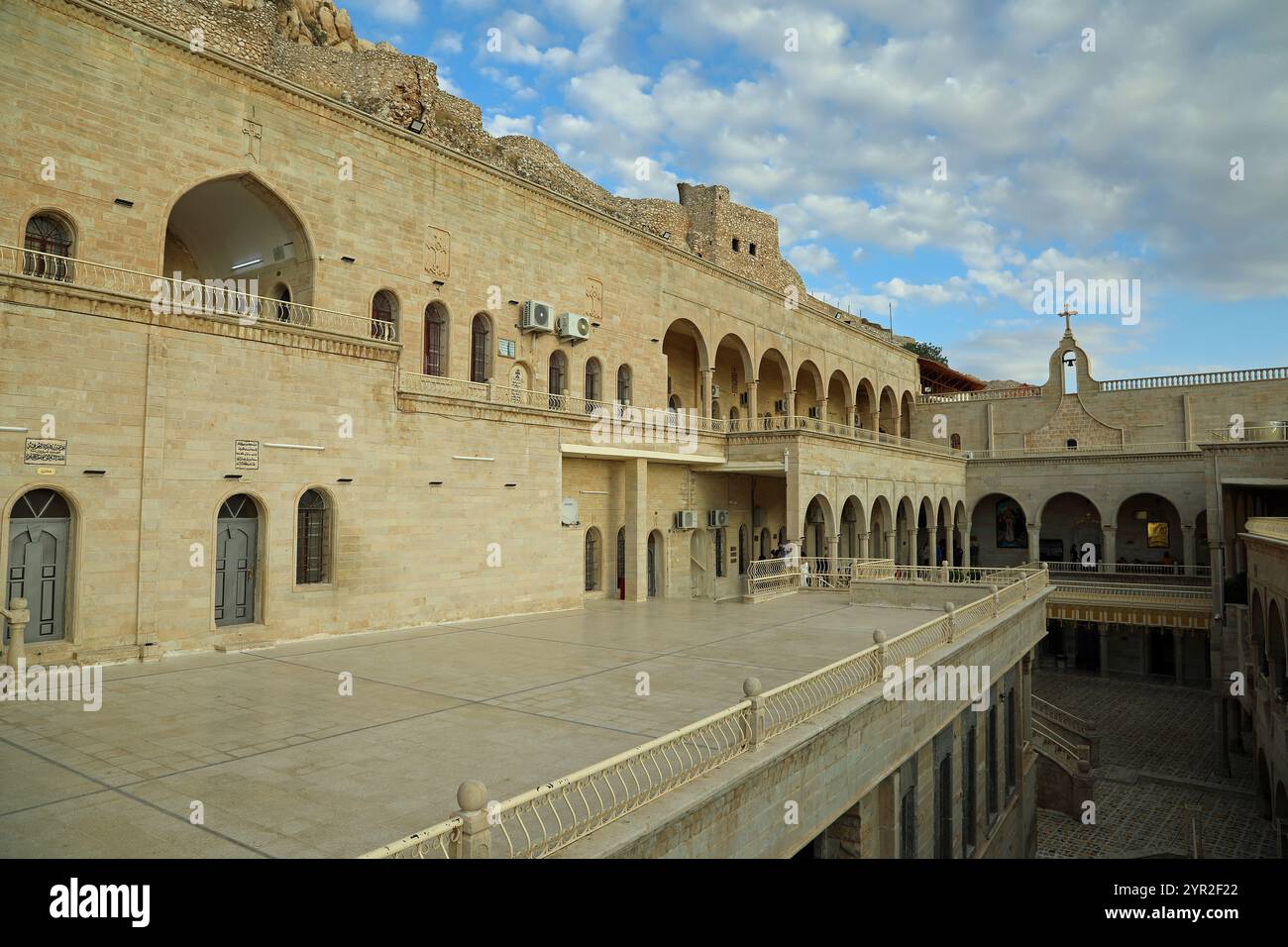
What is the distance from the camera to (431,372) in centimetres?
1878

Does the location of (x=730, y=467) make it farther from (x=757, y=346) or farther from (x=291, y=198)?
(x=291, y=198)

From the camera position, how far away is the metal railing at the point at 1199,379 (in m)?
35.8

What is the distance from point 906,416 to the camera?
45031mm

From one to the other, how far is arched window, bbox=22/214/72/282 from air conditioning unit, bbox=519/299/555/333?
9.82m

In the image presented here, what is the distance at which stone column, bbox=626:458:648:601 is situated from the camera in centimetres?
2173

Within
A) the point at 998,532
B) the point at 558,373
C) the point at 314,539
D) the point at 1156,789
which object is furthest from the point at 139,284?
the point at 998,532

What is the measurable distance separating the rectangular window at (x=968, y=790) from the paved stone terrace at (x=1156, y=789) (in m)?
5.02

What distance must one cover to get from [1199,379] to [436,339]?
117 feet

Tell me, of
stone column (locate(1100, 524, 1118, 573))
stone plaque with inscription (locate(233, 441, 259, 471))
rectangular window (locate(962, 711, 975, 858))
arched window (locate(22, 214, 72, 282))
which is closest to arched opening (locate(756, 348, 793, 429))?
stone column (locate(1100, 524, 1118, 573))

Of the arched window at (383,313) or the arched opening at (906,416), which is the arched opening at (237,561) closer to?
the arched window at (383,313)

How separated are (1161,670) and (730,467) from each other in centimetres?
2210

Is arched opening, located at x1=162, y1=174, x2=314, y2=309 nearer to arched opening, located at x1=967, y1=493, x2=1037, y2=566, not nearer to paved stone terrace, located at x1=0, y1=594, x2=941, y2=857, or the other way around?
paved stone terrace, located at x1=0, y1=594, x2=941, y2=857
